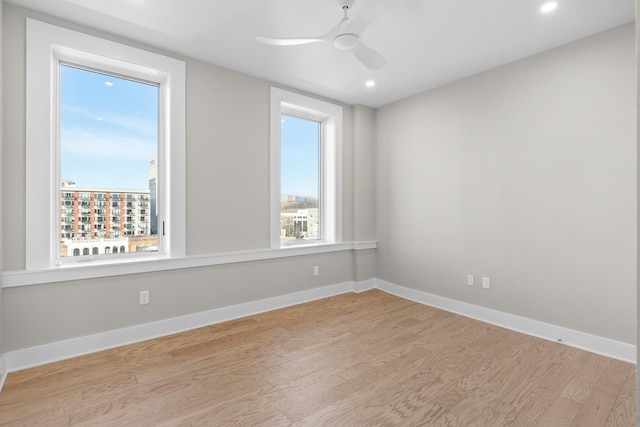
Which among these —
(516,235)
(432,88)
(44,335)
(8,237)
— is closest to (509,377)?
(516,235)

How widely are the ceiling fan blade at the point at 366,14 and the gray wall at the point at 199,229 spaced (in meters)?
1.66

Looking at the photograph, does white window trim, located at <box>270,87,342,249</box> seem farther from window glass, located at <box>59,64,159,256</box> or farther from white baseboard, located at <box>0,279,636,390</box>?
window glass, located at <box>59,64,159,256</box>

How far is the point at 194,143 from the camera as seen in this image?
115 inches

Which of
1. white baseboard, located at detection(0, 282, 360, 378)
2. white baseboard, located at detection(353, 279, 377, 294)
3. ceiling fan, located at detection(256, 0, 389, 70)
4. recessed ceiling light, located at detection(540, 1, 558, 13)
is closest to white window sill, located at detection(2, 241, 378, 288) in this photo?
white baseboard, located at detection(0, 282, 360, 378)

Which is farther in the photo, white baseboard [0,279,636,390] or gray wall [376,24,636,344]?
gray wall [376,24,636,344]

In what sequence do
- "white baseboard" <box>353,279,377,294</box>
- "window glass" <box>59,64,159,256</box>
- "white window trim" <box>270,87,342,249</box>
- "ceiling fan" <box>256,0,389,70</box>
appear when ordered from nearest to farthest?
"ceiling fan" <box>256,0,389,70</box> → "window glass" <box>59,64,159,256</box> → "white window trim" <box>270,87,342,249</box> → "white baseboard" <box>353,279,377,294</box>

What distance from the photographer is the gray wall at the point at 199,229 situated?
2.16 meters

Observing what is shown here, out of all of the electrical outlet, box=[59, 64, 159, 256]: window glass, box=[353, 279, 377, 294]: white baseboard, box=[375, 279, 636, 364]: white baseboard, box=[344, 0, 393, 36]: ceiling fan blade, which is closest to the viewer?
box=[344, 0, 393, 36]: ceiling fan blade

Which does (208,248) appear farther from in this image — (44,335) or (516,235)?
(516,235)

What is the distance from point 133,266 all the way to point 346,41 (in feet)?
8.19

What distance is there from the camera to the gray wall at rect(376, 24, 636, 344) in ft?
7.77

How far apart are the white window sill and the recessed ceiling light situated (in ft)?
9.89

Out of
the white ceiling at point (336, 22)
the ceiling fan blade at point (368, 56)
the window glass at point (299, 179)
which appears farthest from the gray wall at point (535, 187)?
the ceiling fan blade at point (368, 56)

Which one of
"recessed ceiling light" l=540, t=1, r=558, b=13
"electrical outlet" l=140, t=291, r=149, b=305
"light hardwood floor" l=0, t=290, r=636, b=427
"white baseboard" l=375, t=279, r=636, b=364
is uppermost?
"recessed ceiling light" l=540, t=1, r=558, b=13
